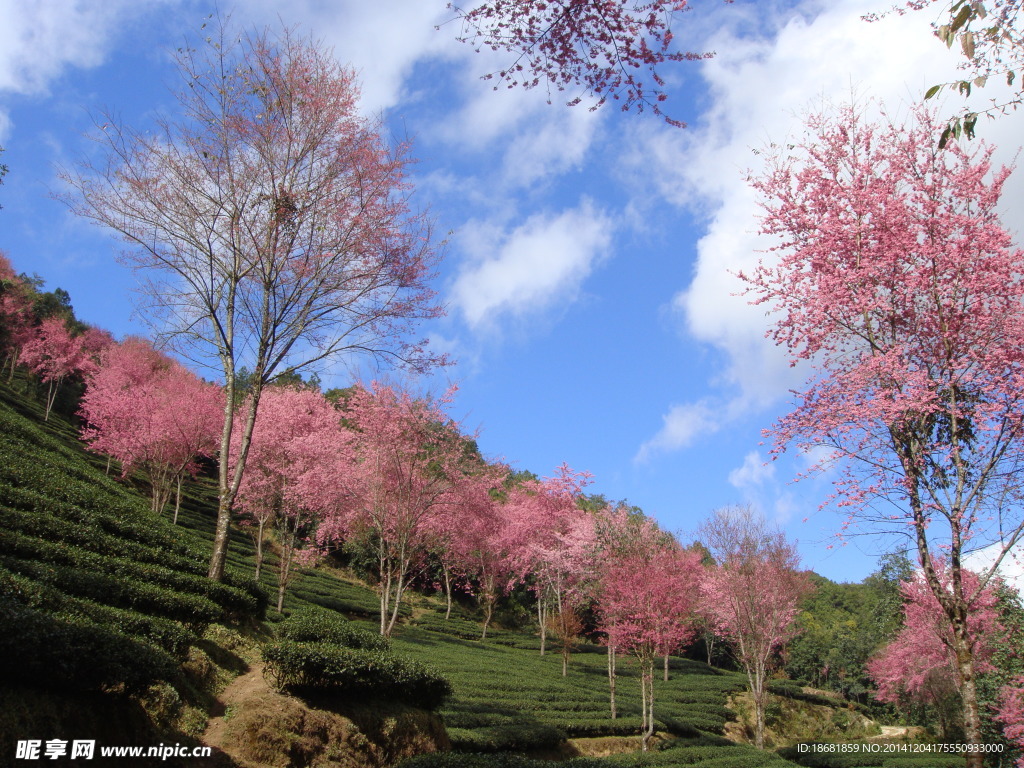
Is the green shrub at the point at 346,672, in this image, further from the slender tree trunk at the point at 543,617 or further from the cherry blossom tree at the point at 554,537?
the slender tree trunk at the point at 543,617

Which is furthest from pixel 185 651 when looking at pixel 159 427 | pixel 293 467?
pixel 159 427

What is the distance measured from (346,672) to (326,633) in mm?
1044

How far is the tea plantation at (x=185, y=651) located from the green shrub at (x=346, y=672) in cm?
2

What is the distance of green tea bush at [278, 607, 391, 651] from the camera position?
892cm

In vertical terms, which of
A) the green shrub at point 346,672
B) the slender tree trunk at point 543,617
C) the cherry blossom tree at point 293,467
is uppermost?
the cherry blossom tree at point 293,467

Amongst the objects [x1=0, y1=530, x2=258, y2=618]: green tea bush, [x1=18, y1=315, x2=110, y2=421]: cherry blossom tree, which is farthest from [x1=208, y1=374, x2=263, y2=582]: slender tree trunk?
[x1=18, y1=315, x2=110, y2=421]: cherry blossom tree

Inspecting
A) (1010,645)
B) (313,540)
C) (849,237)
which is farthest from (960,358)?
(313,540)

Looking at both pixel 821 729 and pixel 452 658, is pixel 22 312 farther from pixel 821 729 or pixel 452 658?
pixel 821 729

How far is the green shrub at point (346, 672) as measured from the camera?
796cm

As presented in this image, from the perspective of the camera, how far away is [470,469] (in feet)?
65.3

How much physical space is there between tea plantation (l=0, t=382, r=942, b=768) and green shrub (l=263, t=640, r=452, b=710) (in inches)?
0.8

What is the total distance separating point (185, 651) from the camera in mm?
8070

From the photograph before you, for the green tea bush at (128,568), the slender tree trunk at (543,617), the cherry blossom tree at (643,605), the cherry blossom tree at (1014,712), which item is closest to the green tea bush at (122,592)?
the green tea bush at (128,568)

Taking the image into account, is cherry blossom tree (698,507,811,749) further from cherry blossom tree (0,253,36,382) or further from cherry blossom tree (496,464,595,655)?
cherry blossom tree (0,253,36,382)
